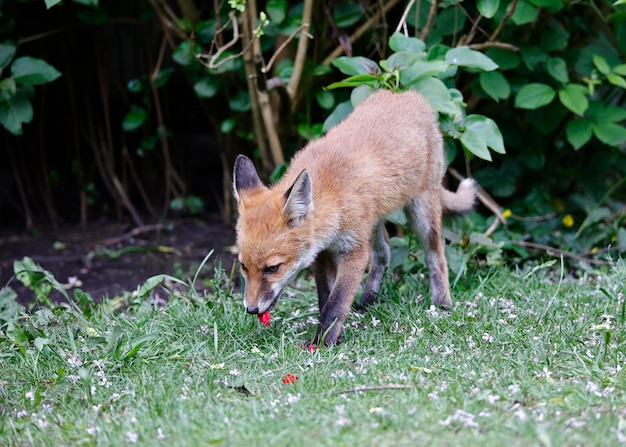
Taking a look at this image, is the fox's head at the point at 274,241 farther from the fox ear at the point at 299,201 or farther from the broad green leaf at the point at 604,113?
the broad green leaf at the point at 604,113

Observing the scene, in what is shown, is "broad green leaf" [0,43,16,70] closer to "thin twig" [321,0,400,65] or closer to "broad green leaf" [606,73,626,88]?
"thin twig" [321,0,400,65]

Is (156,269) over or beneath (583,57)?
beneath

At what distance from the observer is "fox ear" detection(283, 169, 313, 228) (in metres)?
4.36

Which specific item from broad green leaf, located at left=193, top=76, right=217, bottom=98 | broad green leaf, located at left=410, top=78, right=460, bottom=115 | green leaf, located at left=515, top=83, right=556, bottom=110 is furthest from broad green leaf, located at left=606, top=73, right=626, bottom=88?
broad green leaf, located at left=193, top=76, right=217, bottom=98

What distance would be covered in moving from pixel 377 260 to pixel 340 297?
95 cm

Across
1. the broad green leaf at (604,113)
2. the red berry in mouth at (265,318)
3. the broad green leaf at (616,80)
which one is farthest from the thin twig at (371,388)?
the broad green leaf at (604,113)

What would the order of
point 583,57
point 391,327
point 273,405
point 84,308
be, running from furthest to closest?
1. point 583,57
2. point 84,308
3. point 391,327
4. point 273,405

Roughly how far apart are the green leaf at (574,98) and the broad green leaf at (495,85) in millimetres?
491

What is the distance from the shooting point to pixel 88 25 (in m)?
8.12

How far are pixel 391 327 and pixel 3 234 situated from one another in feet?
16.6

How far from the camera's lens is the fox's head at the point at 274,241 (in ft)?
14.4

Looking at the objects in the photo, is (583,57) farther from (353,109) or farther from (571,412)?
(571,412)

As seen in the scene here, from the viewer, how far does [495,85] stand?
6227 millimetres

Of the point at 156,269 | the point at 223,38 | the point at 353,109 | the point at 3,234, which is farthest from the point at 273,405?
the point at 3,234
